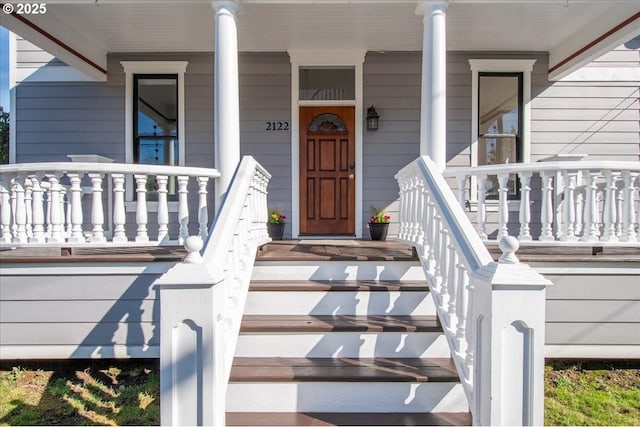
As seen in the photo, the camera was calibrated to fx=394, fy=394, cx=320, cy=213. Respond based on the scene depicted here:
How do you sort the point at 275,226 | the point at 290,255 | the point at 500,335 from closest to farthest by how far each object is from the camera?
the point at 500,335 → the point at 290,255 → the point at 275,226

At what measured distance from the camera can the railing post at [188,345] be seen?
1.73 meters

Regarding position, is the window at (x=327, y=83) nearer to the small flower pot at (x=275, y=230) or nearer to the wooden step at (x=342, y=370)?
the small flower pot at (x=275, y=230)

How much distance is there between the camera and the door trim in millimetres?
5293

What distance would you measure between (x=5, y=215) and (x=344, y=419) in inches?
124

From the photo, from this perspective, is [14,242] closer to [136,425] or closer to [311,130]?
[136,425]

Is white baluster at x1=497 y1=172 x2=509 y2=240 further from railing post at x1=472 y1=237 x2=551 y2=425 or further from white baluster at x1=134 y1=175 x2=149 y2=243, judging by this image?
white baluster at x1=134 y1=175 x2=149 y2=243

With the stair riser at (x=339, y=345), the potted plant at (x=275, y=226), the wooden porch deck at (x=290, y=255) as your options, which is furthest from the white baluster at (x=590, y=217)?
the potted plant at (x=275, y=226)

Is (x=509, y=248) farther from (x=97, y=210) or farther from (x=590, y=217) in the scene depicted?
(x=97, y=210)

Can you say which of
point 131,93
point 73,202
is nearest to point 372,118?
point 131,93

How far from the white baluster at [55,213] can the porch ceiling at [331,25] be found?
1.86 m

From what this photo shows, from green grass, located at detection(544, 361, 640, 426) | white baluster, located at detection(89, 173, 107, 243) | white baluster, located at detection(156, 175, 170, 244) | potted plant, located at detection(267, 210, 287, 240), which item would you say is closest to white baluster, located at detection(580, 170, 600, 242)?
green grass, located at detection(544, 361, 640, 426)

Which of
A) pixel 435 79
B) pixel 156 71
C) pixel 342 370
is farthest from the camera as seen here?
pixel 156 71

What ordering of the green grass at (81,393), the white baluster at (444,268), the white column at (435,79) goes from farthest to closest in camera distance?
the white column at (435,79) → the green grass at (81,393) → the white baluster at (444,268)

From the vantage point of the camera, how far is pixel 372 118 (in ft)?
17.3
